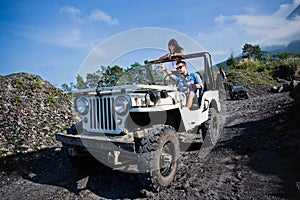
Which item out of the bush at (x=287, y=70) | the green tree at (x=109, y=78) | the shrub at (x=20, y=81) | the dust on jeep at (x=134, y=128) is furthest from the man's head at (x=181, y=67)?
the bush at (x=287, y=70)

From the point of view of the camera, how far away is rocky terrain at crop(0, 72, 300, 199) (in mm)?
2787

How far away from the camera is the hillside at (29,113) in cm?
547

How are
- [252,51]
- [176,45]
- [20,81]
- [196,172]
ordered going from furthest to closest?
[252,51], [20,81], [176,45], [196,172]

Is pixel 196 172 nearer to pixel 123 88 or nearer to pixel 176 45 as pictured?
pixel 123 88

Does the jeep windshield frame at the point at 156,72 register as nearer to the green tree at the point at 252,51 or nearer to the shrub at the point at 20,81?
the shrub at the point at 20,81

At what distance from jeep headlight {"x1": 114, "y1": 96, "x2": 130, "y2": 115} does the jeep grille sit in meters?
0.11

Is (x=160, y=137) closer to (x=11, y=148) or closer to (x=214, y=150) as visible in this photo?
(x=214, y=150)

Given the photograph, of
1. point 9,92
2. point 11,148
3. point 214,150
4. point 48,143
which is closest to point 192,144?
point 214,150

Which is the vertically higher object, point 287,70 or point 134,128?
point 287,70

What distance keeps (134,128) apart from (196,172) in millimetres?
1292

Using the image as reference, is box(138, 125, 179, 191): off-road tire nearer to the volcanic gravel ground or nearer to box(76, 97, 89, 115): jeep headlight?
the volcanic gravel ground

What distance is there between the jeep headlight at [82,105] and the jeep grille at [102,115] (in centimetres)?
11

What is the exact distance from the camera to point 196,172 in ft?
11.3

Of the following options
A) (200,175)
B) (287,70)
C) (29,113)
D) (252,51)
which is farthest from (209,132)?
(252,51)
